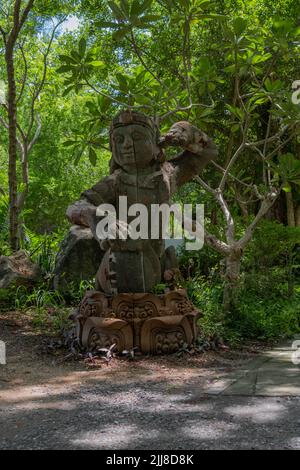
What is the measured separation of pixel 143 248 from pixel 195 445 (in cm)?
258

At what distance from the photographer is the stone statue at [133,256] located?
4.65 meters

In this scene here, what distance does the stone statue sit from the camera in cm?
465

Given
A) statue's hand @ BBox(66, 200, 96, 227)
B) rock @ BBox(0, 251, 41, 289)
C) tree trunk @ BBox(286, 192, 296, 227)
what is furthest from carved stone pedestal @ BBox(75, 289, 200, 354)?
tree trunk @ BBox(286, 192, 296, 227)

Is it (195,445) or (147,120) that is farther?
(147,120)

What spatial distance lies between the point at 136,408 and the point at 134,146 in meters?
2.51

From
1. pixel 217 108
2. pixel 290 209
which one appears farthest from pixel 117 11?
pixel 290 209

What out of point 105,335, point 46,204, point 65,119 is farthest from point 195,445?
point 65,119

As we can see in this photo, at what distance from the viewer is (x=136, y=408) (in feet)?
10.4

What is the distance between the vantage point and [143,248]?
192 inches

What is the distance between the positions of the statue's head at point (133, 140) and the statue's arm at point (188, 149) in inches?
7.6

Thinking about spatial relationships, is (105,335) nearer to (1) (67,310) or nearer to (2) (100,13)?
(1) (67,310)

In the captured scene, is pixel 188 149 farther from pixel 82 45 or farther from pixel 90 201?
pixel 82 45

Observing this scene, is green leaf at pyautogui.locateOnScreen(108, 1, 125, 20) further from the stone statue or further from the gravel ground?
the gravel ground

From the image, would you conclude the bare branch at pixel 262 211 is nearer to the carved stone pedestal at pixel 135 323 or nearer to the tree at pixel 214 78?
the tree at pixel 214 78
